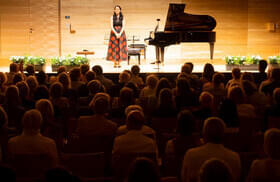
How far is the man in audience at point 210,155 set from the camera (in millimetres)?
3049

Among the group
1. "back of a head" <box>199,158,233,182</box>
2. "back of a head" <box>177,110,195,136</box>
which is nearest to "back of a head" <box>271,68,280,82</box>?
"back of a head" <box>177,110,195,136</box>

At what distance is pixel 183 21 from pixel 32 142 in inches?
299

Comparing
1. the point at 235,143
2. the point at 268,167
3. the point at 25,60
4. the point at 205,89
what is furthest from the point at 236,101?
the point at 25,60

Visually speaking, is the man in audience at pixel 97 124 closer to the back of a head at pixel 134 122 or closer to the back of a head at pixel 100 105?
the back of a head at pixel 100 105

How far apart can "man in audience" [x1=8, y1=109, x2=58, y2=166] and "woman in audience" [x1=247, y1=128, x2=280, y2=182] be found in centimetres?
163

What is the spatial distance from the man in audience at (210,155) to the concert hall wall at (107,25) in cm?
1159

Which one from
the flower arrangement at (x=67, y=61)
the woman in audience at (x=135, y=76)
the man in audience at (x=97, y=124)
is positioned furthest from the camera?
the flower arrangement at (x=67, y=61)

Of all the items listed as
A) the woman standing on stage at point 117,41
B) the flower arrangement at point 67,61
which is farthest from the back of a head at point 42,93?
the woman standing on stage at point 117,41

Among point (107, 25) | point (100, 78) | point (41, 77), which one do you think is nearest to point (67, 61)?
point (100, 78)

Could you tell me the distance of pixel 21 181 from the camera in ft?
9.08

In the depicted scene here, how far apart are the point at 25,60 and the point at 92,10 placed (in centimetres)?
466

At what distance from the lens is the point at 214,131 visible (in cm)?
321

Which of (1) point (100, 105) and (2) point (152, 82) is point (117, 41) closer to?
(2) point (152, 82)

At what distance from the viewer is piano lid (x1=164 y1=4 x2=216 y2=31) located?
10.4 metres
